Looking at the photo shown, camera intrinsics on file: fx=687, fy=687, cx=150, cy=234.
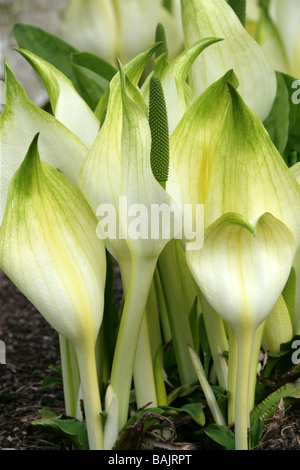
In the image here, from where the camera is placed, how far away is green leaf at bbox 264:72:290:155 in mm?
785

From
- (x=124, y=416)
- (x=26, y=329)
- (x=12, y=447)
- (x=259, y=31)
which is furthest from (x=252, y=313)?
(x=26, y=329)

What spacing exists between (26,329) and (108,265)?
1.67 ft

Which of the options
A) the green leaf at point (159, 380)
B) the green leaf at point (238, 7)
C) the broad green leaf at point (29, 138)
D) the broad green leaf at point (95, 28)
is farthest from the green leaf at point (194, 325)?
the broad green leaf at point (95, 28)

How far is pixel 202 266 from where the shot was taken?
0.53 m

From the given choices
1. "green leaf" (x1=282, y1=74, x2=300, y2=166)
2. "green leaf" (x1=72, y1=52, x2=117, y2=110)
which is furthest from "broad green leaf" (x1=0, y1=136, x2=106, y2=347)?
"green leaf" (x1=282, y1=74, x2=300, y2=166)

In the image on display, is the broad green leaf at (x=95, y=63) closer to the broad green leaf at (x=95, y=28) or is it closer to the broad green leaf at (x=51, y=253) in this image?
the broad green leaf at (x=95, y=28)

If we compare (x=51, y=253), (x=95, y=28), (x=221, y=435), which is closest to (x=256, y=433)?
(x=221, y=435)

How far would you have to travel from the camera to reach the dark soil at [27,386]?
68 cm

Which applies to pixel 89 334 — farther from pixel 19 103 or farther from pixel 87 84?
pixel 87 84

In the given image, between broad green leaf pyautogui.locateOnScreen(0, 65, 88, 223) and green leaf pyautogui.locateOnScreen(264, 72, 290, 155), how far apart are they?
0.89ft

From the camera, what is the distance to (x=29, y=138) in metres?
0.59

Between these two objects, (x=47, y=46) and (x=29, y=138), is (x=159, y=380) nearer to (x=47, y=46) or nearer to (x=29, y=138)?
(x=29, y=138)

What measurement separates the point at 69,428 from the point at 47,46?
20.5 inches

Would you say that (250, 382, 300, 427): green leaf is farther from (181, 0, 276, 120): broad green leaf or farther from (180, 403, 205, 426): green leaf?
(181, 0, 276, 120): broad green leaf
